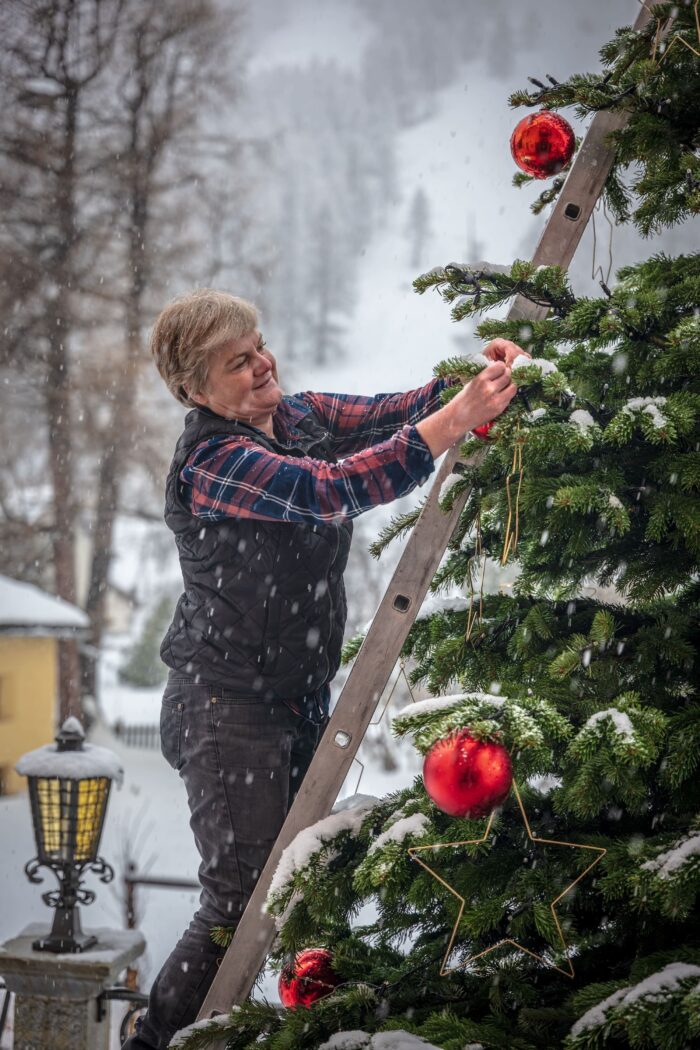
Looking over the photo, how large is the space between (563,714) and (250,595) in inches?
26.2

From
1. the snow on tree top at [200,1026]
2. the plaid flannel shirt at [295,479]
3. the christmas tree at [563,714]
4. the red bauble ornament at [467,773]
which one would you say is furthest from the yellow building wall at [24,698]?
the red bauble ornament at [467,773]

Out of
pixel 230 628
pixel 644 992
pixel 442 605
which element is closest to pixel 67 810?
pixel 230 628

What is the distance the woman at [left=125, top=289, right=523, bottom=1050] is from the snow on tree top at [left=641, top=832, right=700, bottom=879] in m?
0.80

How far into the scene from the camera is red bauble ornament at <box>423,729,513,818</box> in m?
1.07

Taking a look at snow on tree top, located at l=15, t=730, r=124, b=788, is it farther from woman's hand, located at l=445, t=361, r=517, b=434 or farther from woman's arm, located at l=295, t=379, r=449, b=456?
woman's hand, located at l=445, t=361, r=517, b=434

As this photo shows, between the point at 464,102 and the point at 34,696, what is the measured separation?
14.4m

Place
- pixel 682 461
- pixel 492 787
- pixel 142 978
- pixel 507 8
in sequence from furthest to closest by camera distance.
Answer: pixel 507 8 → pixel 142 978 → pixel 682 461 → pixel 492 787

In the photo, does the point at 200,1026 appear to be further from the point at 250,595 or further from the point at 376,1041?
the point at 250,595

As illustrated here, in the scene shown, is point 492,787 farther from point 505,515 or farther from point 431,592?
point 431,592

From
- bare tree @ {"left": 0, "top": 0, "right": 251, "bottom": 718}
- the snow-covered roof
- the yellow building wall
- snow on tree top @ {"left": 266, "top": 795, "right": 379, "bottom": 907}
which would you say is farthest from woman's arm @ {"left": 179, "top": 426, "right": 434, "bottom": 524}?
the yellow building wall

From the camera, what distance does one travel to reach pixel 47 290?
32.5 feet

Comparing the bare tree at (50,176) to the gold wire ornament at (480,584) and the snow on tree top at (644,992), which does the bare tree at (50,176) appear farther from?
the snow on tree top at (644,992)

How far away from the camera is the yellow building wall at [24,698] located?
1030 centimetres

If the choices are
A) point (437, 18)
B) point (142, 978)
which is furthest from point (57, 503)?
point (437, 18)
